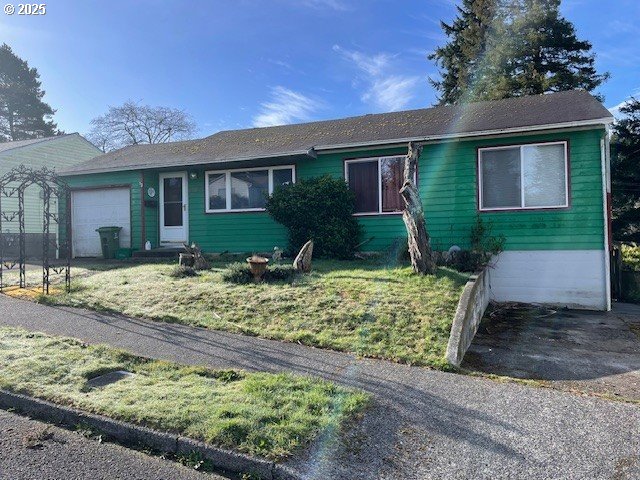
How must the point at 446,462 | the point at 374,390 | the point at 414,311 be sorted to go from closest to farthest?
the point at 446,462 < the point at 374,390 < the point at 414,311

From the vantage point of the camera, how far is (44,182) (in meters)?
9.11

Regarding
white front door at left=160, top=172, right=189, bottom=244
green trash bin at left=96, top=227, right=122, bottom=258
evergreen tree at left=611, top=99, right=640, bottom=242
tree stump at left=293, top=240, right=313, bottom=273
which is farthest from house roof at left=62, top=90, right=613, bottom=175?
evergreen tree at left=611, top=99, right=640, bottom=242

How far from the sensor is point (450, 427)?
3373mm

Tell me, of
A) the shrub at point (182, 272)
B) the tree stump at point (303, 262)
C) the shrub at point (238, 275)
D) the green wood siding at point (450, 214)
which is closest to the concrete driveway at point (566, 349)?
the green wood siding at point (450, 214)

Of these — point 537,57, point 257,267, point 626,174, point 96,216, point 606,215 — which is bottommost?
point 257,267

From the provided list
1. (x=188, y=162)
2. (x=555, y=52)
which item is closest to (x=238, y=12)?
(x=188, y=162)

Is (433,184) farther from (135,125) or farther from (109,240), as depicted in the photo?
(135,125)

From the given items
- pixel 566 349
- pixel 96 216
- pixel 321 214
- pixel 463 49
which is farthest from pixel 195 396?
pixel 463 49

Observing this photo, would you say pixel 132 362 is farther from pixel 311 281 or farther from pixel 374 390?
pixel 311 281

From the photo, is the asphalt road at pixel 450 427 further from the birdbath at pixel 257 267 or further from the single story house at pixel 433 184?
the single story house at pixel 433 184

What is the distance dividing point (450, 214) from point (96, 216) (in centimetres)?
1118

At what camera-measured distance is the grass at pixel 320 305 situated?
5.66m

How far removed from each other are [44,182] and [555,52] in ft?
80.3

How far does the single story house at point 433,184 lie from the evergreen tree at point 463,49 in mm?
16210
